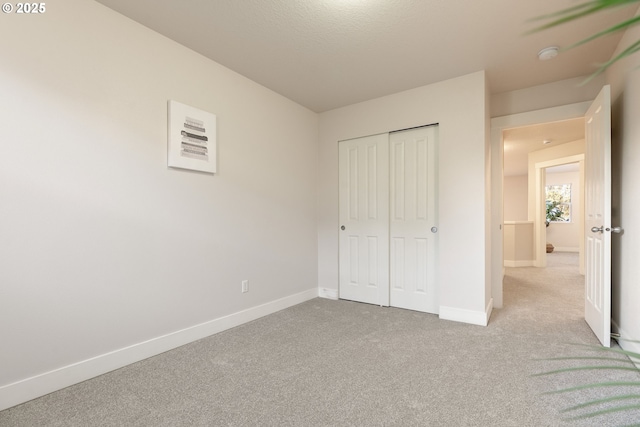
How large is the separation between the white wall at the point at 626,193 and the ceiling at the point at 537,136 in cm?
142

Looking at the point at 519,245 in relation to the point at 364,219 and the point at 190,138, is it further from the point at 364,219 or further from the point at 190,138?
the point at 190,138

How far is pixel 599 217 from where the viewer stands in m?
2.64

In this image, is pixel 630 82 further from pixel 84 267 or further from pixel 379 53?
pixel 84 267

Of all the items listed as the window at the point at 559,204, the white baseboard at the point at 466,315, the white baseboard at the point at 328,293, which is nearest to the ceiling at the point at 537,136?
the white baseboard at the point at 466,315

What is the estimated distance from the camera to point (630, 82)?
2.43 meters

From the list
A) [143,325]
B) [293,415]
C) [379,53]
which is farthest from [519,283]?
[143,325]

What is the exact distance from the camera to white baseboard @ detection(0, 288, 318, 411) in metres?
1.87

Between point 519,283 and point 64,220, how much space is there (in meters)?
5.50

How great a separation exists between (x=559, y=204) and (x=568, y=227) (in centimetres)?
71

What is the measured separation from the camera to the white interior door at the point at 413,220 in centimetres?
344

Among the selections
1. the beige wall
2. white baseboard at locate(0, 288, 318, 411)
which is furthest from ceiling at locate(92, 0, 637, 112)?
the beige wall

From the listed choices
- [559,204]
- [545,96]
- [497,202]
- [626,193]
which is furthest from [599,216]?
[559,204]

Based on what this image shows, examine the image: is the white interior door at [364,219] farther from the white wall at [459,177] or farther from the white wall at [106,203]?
the white wall at [106,203]

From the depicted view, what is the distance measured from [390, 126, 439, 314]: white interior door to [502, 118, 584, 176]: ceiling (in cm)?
154
